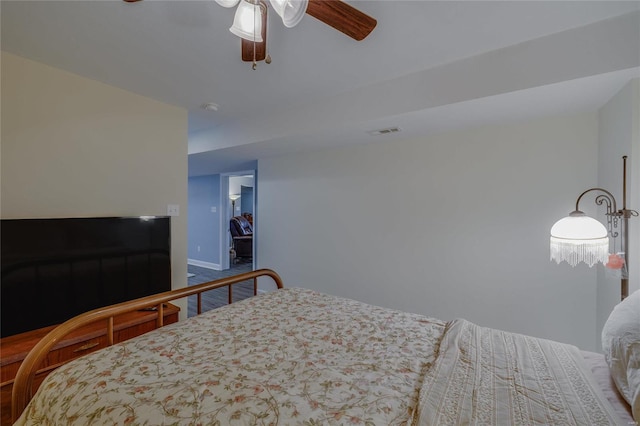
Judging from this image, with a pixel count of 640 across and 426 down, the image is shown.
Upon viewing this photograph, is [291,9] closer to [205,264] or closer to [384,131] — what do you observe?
[384,131]

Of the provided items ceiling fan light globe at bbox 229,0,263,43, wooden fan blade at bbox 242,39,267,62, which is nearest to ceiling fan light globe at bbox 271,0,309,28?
ceiling fan light globe at bbox 229,0,263,43

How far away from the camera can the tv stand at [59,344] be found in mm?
1524

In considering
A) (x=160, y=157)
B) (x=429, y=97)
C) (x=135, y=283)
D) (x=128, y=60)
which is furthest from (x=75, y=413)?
(x=429, y=97)

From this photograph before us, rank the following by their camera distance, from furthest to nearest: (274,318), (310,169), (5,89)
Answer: (310,169) < (5,89) < (274,318)

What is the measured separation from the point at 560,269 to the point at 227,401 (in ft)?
8.78

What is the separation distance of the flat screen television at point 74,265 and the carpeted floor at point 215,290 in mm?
1482

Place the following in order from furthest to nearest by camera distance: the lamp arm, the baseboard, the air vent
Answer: the baseboard
the air vent
the lamp arm

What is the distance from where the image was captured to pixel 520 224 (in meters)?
2.44

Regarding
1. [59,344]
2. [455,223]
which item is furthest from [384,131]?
[59,344]

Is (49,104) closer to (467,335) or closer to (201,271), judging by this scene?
(467,335)

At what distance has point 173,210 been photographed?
279 cm

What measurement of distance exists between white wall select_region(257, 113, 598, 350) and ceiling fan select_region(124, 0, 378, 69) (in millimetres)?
1910

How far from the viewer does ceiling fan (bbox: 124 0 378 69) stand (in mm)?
1045

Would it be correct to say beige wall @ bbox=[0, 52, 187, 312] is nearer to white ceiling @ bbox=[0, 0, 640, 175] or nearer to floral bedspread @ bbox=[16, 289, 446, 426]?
white ceiling @ bbox=[0, 0, 640, 175]
